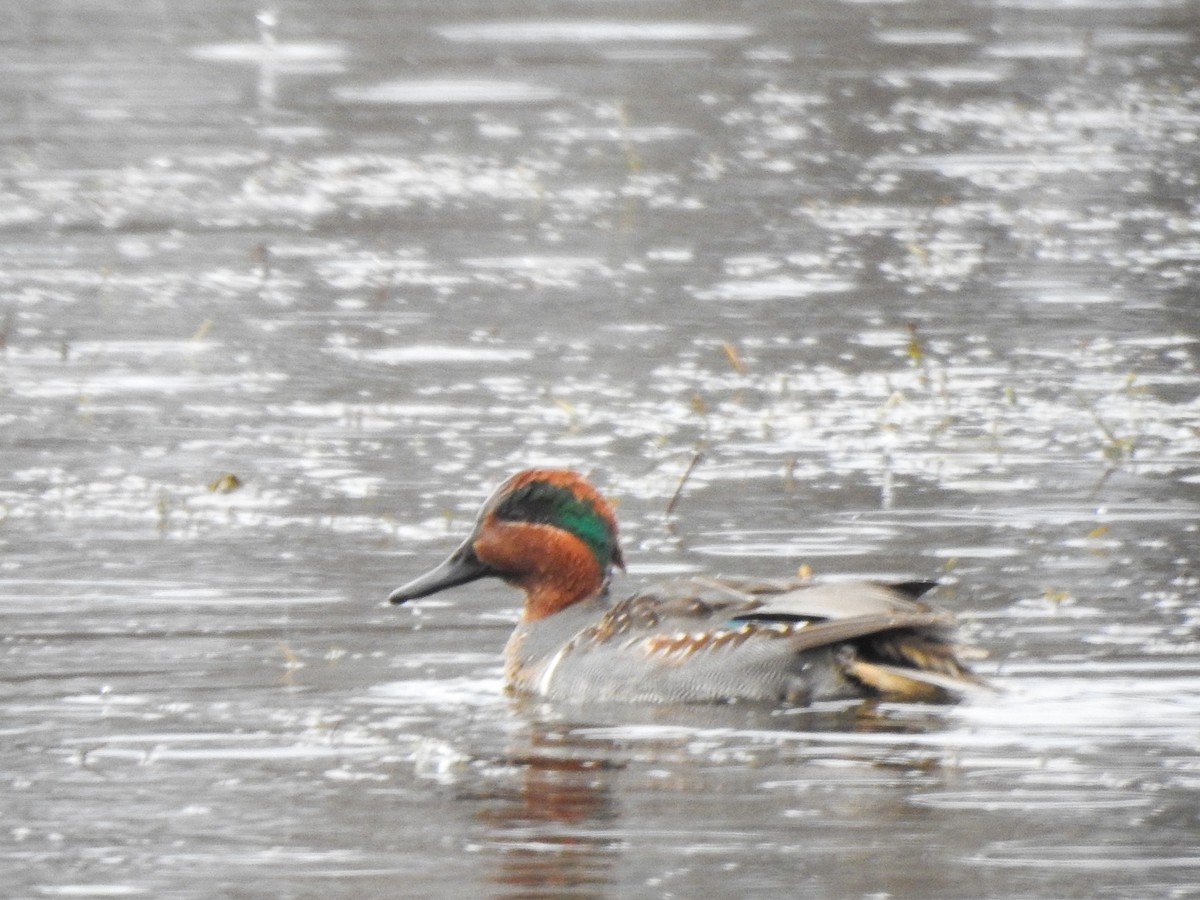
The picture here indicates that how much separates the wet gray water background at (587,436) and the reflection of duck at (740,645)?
0.13 m

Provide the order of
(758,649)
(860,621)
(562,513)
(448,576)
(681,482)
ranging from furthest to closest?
(681,482) → (448,576) → (562,513) → (758,649) → (860,621)

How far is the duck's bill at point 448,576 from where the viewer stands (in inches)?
371

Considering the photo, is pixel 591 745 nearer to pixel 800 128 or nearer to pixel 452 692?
pixel 452 692

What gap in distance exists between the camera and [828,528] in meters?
10.7

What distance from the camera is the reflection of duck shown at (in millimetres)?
8578

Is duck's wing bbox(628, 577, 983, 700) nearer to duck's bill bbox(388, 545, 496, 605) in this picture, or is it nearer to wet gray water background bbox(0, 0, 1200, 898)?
wet gray water background bbox(0, 0, 1200, 898)

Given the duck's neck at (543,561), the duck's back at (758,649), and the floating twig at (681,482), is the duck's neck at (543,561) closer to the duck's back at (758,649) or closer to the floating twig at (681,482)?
the duck's back at (758,649)

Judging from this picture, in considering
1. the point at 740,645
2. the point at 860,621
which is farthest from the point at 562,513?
the point at 860,621

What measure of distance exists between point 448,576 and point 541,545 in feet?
1.00

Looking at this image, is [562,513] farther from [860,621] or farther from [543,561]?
[860,621]

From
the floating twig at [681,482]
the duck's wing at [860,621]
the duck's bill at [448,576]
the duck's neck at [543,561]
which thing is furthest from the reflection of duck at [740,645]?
the floating twig at [681,482]

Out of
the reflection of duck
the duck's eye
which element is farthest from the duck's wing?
the duck's eye

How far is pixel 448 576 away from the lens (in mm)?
9492

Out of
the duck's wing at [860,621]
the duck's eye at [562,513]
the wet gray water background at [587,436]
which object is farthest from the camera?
the duck's eye at [562,513]
